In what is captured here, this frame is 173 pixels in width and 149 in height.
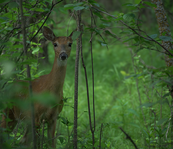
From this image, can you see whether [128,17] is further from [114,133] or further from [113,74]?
[113,74]

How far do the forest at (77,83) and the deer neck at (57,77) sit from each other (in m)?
0.01

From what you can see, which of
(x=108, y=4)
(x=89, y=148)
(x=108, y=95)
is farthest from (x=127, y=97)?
(x=108, y=4)

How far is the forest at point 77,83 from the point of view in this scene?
1649mm

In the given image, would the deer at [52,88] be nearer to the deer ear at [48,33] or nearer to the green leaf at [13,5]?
the deer ear at [48,33]

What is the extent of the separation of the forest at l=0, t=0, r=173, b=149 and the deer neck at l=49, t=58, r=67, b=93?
0.01 metres

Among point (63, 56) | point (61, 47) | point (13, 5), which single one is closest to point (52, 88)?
point (63, 56)

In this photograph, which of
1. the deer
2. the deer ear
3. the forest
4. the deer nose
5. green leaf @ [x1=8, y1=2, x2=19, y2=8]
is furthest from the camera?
the deer ear

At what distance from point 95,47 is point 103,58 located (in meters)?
1.10

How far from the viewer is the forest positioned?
5.41 ft

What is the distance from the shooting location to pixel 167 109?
13.5ft

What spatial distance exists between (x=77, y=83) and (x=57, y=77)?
2.78 ft

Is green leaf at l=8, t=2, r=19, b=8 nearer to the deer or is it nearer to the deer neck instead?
the deer

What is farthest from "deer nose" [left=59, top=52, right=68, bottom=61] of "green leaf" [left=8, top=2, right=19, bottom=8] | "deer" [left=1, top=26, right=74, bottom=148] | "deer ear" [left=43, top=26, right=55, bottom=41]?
"green leaf" [left=8, top=2, right=19, bottom=8]

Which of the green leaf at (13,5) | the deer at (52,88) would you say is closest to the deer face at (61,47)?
the deer at (52,88)
